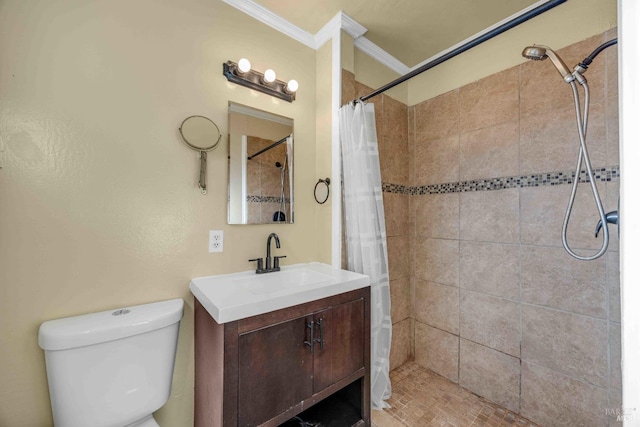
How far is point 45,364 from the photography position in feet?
3.37

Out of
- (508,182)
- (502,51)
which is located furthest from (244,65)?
(508,182)

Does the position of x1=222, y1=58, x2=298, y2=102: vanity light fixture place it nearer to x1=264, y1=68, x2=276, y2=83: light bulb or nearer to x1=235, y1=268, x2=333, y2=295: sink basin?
x1=264, y1=68, x2=276, y2=83: light bulb

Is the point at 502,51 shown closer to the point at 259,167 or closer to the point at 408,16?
the point at 408,16

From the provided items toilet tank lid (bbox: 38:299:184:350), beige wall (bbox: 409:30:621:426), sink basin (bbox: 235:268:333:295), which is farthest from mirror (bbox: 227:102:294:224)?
beige wall (bbox: 409:30:621:426)

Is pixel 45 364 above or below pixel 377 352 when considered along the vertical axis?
above

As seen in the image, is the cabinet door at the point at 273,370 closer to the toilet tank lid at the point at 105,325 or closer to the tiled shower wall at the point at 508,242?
the toilet tank lid at the point at 105,325

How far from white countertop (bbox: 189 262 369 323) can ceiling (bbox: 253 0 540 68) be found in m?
1.65

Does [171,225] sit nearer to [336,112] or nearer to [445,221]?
[336,112]

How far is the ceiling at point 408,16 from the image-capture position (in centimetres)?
156

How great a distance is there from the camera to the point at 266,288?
4.62 feet

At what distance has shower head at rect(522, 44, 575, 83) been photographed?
3.74 ft

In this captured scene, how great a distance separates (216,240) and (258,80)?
40.0 inches
